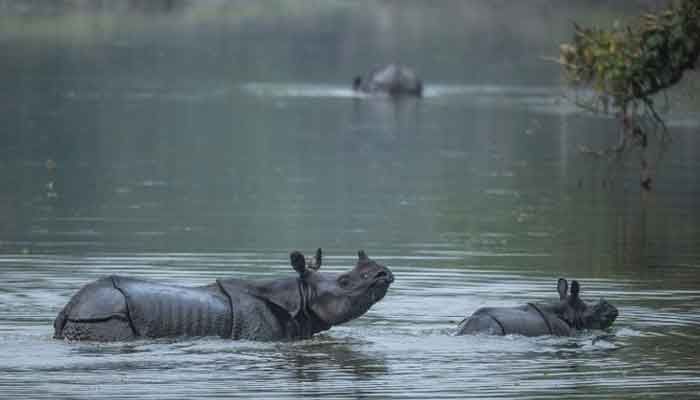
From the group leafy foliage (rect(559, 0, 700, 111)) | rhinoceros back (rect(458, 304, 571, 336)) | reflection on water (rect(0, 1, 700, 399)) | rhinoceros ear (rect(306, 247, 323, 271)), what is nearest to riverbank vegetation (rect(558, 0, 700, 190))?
leafy foliage (rect(559, 0, 700, 111))

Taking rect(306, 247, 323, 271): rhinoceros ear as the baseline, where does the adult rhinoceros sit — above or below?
below

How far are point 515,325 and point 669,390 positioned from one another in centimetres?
275

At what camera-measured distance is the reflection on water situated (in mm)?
17766

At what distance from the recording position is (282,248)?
26531 mm

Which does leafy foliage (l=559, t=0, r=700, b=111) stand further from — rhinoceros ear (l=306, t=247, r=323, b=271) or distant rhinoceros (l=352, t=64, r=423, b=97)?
distant rhinoceros (l=352, t=64, r=423, b=97)

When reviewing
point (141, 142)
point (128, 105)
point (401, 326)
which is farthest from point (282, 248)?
point (128, 105)

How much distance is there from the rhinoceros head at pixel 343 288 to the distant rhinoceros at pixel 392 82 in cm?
4397

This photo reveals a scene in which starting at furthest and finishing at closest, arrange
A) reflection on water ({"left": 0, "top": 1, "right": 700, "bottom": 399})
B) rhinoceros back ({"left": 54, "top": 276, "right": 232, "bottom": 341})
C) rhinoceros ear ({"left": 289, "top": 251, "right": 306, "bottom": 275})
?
rhinoceros ear ({"left": 289, "top": 251, "right": 306, "bottom": 275}) < rhinoceros back ({"left": 54, "top": 276, "right": 232, "bottom": 341}) < reflection on water ({"left": 0, "top": 1, "right": 700, "bottom": 399})

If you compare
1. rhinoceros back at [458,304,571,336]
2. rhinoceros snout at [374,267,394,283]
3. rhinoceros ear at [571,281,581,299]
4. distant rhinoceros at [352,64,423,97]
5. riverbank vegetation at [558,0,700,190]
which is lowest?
rhinoceros back at [458,304,571,336]

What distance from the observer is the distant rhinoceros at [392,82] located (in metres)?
63.1

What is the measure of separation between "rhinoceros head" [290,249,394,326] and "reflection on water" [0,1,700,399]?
14.6 inches

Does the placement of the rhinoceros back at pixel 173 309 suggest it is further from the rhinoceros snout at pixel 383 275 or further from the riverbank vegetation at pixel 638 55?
the riverbank vegetation at pixel 638 55

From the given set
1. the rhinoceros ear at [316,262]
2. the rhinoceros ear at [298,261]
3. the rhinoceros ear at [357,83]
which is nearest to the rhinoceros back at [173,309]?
the rhinoceros ear at [298,261]

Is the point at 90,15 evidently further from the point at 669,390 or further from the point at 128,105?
the point at 669,390
